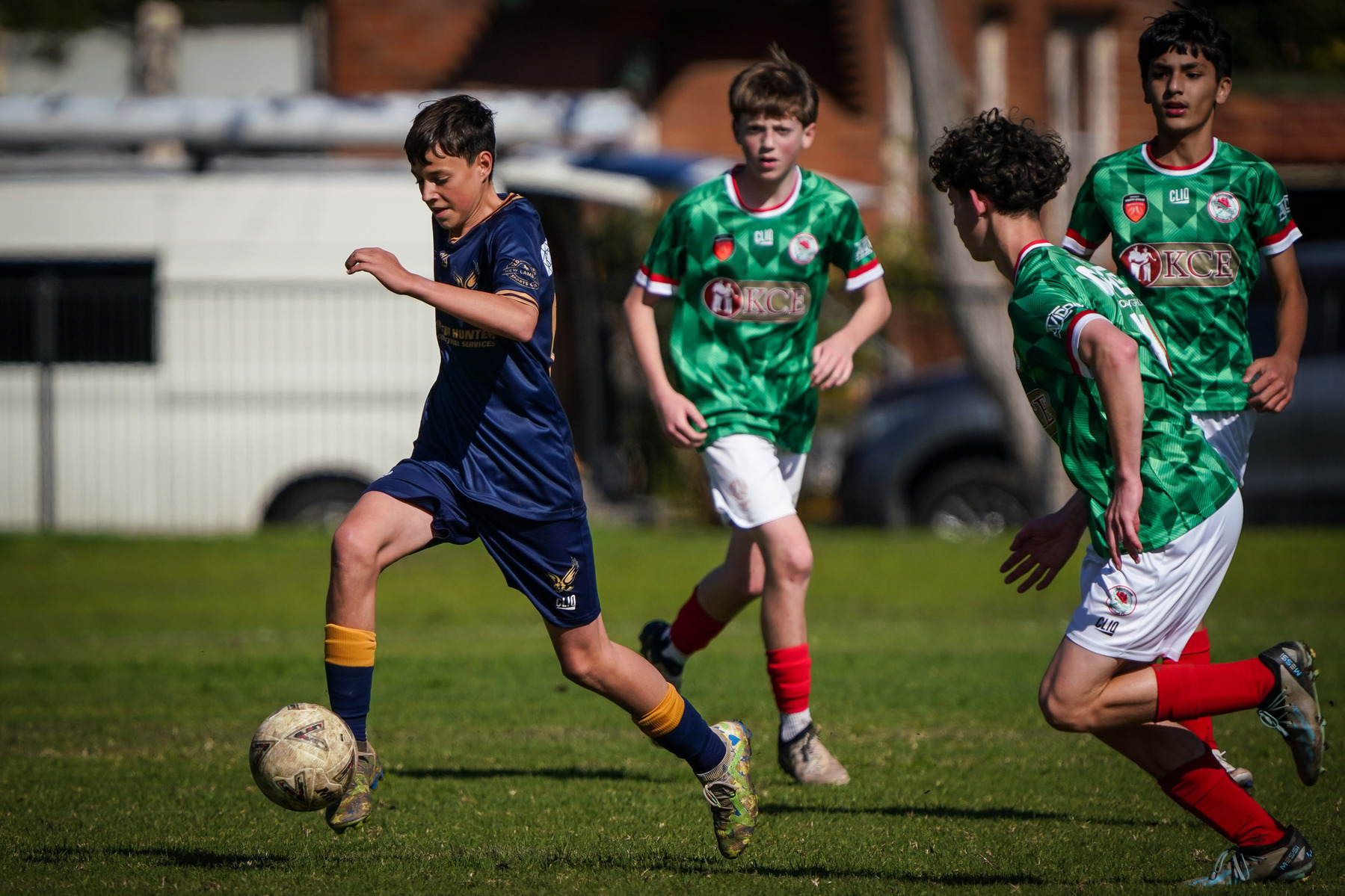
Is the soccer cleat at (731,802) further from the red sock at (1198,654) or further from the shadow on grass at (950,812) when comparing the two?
the red sock at (1198,654)

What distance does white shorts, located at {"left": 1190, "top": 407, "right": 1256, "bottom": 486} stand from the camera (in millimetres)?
5199

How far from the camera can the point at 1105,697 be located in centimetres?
398

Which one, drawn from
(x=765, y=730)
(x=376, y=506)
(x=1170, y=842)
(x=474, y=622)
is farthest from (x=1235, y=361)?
(x=474, y=622)

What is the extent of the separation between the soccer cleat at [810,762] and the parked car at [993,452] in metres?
8.63

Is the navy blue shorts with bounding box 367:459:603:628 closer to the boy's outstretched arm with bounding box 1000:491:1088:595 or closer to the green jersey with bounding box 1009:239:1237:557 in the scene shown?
the boy's outstretched arm with bounding box 1000:491:1088:595

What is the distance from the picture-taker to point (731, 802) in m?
4.32

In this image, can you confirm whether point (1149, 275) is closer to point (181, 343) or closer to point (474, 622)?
point (474, 622)

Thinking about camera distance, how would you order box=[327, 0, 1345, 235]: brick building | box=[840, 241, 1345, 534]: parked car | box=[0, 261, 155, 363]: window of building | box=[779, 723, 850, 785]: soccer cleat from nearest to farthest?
box=[779, 723, 850, 785]: soccer cleat
box=[840, 241, 1345, 534]: parked car
box=[0, 261, 155, 363]: window of building
box=[327, 0, 1345, 235]: brick building

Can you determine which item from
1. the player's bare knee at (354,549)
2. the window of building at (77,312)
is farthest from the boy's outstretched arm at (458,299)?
the window of building at (77,312)

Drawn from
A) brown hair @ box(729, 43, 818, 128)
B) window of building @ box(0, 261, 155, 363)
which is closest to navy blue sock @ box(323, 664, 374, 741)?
brown hair @ box(729, 43, 818, 128)

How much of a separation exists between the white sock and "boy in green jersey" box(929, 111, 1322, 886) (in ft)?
5.08

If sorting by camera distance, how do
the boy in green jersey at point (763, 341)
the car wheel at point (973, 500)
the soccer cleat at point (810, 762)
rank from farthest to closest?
1. the car wheel at point (973, 500)
2. the boy in green jersey at point (763, 341)
3. the soccer cleat at point (810, 762)

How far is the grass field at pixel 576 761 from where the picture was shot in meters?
4.25

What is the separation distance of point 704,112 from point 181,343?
1062 centimetres
